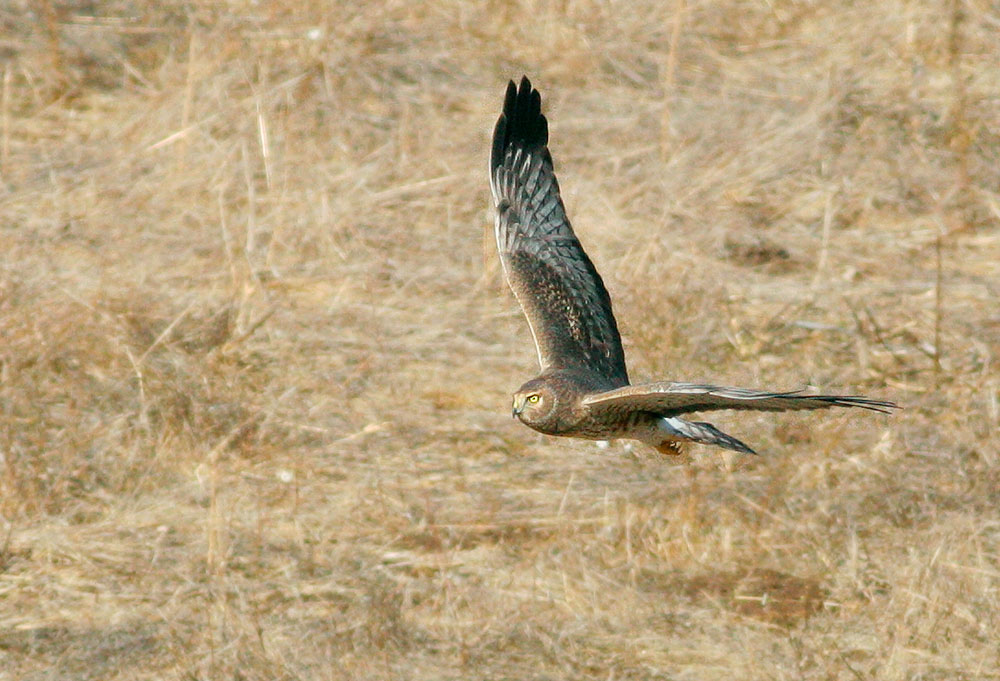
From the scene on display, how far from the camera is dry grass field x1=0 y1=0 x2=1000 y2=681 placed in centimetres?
641

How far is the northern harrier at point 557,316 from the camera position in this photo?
5.45 m

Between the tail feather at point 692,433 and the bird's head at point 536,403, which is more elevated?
the bird's head at point 536,403

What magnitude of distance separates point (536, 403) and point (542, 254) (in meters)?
1.11

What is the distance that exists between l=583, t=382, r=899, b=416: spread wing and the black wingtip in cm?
144

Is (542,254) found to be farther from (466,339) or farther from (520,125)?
(466,339)

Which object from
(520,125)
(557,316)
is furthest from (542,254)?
(520,125)

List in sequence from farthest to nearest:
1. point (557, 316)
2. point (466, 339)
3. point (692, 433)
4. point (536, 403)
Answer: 1. point (466, 339)
2. point (557, 316)
3. point (692, 433)
4. point (536, 403)

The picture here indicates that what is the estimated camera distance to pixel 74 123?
1030 centimetres

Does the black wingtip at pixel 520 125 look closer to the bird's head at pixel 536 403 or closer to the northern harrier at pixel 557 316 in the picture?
the northern harrier at pixel 557 316

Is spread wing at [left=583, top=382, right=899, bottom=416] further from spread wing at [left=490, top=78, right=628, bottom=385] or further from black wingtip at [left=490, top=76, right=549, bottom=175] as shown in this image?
black wingtip at [left=490, top=76, right=549, bottom=175]

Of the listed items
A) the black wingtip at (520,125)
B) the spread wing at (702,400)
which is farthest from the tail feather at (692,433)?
the black wingtip at (520,125)

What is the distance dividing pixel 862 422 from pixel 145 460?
10.0ft

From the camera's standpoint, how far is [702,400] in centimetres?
483

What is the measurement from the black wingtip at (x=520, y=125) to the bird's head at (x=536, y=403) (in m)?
1.26
